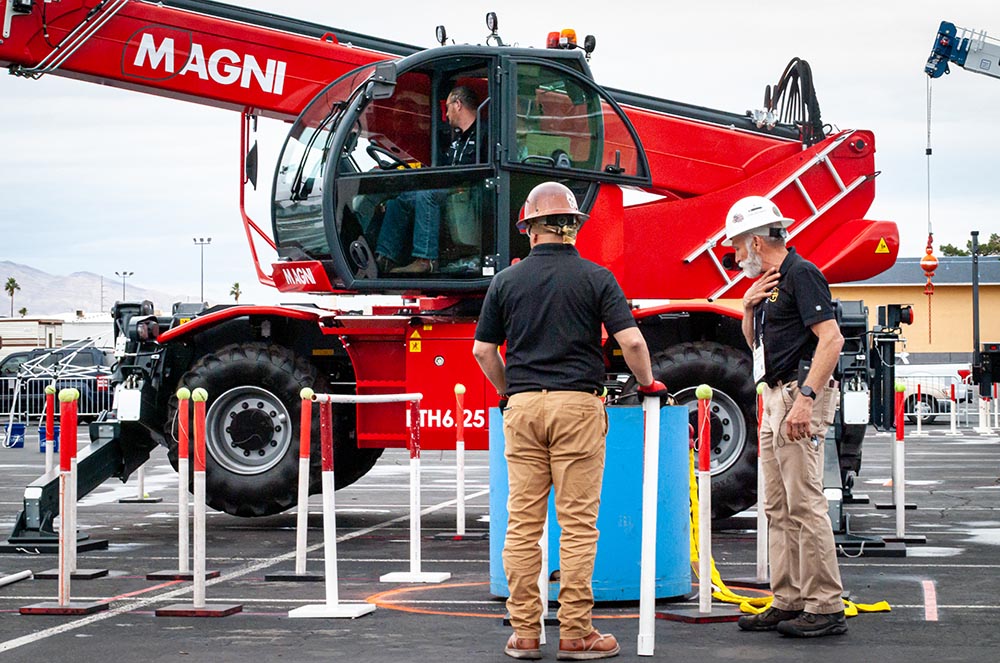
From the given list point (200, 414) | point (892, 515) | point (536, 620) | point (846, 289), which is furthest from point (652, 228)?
point (846, 289)

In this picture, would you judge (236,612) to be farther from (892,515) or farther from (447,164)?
(892,515)

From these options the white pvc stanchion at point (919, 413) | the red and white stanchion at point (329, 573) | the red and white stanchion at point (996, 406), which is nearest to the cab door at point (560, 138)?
the red and white stanchion at point (329, 573)

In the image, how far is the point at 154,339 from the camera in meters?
13.1

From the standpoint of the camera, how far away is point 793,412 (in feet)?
25.4

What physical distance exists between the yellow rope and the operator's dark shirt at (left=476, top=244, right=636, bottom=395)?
194 cm

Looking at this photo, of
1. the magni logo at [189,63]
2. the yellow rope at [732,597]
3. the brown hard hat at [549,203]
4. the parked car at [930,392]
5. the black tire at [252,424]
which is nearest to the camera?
the brown hard hat at [549,203]

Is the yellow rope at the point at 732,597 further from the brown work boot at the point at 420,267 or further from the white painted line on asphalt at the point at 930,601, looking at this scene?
the brown work boot at the point at 420,267

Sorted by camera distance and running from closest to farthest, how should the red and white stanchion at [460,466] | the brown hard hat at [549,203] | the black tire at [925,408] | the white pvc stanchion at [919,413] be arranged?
the brown hard hat at [549,203], the red and white stanchion at [460,466], the white pvc stanchion at [919,413], the black tire at [925,408]

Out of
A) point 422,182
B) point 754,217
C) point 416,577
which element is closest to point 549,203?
point 754,217

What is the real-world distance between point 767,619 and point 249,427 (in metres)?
6.37

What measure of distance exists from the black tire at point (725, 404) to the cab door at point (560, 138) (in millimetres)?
1536

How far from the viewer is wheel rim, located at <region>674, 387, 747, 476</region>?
12328mm

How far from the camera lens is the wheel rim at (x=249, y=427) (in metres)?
13.1

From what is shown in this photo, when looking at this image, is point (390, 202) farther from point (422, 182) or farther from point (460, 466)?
point (460, 466)
